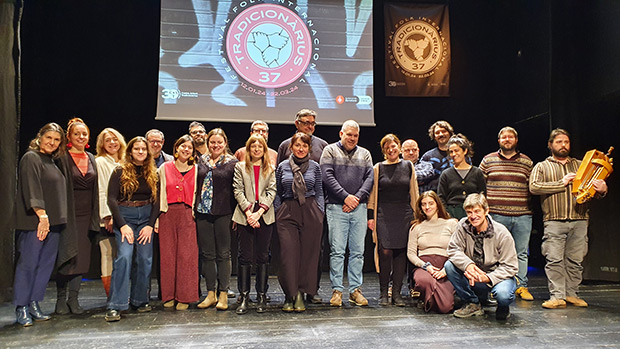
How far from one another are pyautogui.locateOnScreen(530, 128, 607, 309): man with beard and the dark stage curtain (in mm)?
4519

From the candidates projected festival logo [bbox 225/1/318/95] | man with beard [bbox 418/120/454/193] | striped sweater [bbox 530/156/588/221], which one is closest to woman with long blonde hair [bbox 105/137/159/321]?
projected festival logo [bbox 225/1/318/95]

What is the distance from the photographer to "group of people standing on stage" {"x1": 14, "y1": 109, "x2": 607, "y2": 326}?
337 centimetres

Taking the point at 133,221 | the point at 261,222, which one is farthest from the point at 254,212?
the point at 133,221

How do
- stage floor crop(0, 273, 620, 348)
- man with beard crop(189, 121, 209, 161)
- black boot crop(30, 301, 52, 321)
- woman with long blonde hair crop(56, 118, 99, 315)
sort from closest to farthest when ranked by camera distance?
stage floor crop(0, 273, 620, 348) < black boot crop(30, 301, 52, 321) < woman with long blonde hair crop(56, 118, 99, 315) < man with beard crop(189, 121, 209, 161)

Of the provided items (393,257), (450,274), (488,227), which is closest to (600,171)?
(488,227)

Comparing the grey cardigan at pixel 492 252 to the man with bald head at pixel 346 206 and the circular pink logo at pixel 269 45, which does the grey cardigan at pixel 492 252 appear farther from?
the circular pink logo at pixel 269 45

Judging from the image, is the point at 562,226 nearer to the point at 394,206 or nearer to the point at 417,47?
the point at 394,206

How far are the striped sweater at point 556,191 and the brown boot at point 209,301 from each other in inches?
111

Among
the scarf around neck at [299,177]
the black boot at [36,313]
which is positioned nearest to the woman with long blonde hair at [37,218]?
the black boot at [36,313]

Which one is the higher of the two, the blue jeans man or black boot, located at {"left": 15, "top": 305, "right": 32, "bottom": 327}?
the blue jeans man

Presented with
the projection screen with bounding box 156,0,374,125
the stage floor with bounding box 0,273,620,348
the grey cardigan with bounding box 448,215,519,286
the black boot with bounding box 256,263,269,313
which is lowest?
the stage floor with bounding box 0,273,620,348

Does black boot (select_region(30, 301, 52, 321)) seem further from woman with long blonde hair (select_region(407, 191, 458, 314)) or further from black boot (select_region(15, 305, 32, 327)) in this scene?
woman with long blonde hair (select_region(407, 191, 458, 314))

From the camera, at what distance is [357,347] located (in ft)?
8.68

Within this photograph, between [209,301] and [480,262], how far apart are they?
6.86 ft
